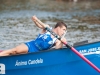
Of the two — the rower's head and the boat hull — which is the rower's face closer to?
the rower's head

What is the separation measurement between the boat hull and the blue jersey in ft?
0.90

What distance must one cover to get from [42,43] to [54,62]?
20.4 inches

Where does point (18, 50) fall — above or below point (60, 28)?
below

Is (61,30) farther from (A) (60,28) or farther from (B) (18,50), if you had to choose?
(B) (18,50)

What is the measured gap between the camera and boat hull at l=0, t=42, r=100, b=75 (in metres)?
7.95

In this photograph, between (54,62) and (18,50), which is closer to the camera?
(54,62)

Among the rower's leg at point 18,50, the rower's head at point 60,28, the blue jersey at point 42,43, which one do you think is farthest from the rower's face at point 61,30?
the rower's leg at point 18,50

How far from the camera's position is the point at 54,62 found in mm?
8062

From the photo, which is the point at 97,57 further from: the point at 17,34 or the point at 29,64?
the point at 17,34

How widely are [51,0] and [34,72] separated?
1456 inches

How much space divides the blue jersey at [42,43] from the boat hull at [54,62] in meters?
0.27

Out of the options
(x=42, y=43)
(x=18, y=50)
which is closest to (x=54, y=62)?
(x=42, y=43)

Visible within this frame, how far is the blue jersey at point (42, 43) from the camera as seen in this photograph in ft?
26.5

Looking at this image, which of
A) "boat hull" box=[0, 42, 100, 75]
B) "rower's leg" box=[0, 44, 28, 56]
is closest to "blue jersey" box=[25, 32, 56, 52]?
"rower's leg" box=[0, 44, 28, 56]
